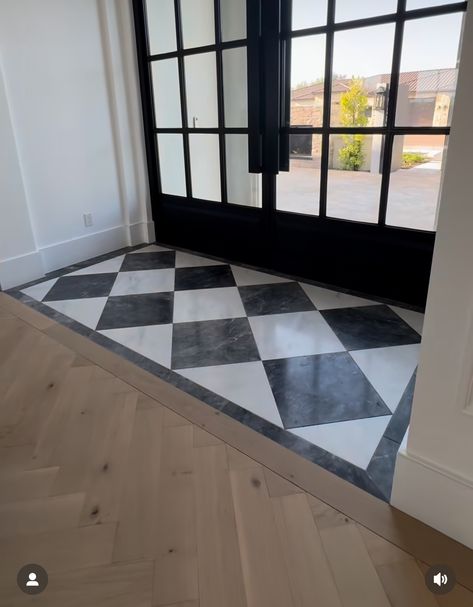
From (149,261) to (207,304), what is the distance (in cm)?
85

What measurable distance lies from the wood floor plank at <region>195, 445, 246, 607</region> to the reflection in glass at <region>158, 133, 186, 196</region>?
7.35 ft

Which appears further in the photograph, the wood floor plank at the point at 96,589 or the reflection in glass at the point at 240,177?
Answer: the reflection in glass at the point at 240,177

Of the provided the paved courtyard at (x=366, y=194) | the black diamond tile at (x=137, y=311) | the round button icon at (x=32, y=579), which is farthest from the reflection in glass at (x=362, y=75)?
the round button icon at (x=32, y=579)

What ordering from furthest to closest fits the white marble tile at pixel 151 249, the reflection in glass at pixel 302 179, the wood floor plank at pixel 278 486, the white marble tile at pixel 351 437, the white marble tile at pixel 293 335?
the white marble tile at pixel 151 249 < the reflection in glass at pixel 302 179 < the white marble tile at pixel 293 335 < the white marble tile at pixel 351 437 < the wood floor plank at pixel 278 486

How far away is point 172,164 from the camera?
3168 millimetres

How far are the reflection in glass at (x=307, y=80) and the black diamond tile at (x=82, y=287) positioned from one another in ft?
4.69

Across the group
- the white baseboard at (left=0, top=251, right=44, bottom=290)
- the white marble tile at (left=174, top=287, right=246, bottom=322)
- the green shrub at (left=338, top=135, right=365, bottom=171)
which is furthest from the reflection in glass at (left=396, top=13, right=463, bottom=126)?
the white baseboard at (left=0, top=251, right=44, bottom=290)

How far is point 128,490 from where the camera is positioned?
4.06 feet

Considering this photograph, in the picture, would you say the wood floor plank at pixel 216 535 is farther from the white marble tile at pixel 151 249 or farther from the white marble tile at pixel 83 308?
the white marble tile at pixel 151 249

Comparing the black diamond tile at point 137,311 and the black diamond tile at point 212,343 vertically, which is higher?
the black diamond tile at point 137,311

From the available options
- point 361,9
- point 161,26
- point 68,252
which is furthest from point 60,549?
point 161,26

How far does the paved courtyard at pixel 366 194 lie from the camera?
2.09 m

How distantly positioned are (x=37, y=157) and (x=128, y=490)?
2.22 m

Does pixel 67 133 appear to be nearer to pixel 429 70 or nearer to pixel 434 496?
pixel 429 70
